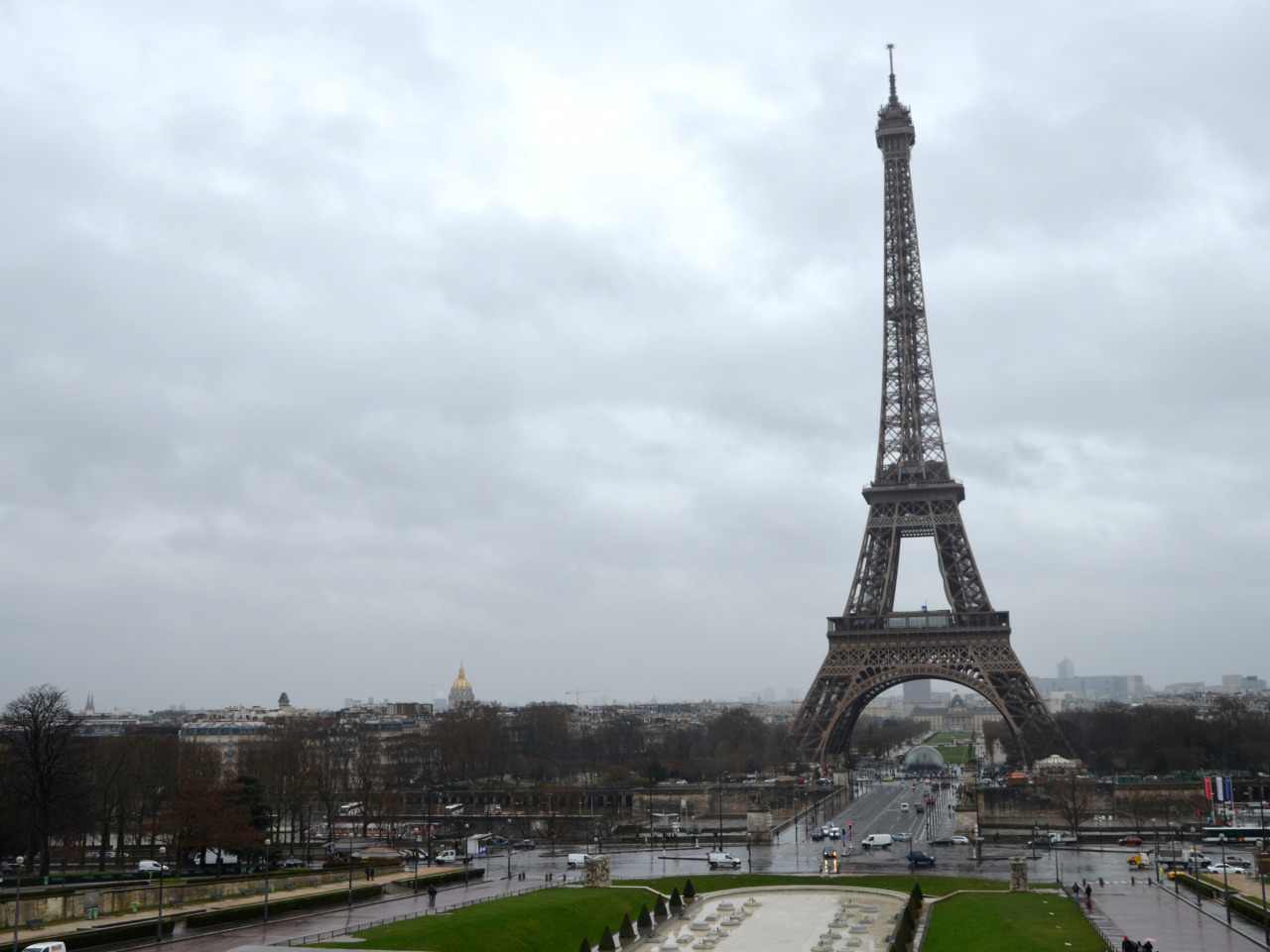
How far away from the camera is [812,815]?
92.9m

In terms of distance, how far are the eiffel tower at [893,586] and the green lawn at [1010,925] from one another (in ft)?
153

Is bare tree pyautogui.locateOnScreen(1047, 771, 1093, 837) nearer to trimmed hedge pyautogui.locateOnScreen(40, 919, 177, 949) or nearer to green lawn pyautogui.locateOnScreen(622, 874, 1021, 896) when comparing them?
green lawn pyautogui.locateOnScreen(622, 874, 1021, 896)

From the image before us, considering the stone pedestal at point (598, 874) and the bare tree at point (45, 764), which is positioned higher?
the bare tree at point (45, 764)

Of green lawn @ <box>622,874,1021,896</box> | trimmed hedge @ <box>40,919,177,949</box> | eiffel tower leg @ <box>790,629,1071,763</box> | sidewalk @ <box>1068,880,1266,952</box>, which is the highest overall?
eiffel tower leg @ <box>790,629,1071,763</box>

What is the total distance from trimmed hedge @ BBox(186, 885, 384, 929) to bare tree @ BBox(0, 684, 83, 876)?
1767 cm

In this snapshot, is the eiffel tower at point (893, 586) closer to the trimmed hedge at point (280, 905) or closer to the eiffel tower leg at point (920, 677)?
the eiffel tower leg at point (920, 677)

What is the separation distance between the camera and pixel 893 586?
366 ft

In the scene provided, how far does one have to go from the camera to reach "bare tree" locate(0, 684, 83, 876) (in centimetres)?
6638

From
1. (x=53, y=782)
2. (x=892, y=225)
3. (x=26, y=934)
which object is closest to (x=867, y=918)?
(x=26, y=934)

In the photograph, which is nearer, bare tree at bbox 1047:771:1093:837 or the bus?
the bus

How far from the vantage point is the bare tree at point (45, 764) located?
66375 millimetres

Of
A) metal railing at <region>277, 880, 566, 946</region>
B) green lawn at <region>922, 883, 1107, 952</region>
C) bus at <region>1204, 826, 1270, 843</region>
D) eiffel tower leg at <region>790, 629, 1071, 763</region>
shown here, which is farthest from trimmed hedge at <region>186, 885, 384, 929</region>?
eiffel tower leg at <region>790, 629, 1071, 763</region>

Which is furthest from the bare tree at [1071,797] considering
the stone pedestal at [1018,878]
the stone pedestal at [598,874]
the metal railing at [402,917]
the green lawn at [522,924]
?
the green lawn at [522,924]

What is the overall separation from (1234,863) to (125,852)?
71263mm
